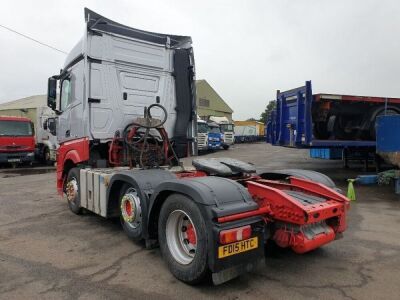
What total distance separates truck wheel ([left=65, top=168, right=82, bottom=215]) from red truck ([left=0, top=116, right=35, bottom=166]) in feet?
41.3

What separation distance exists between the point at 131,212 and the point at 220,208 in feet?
6.06

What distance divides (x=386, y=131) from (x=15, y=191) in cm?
954

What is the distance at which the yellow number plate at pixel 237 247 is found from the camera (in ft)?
11.2

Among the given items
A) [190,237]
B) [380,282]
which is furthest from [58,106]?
[380,282]

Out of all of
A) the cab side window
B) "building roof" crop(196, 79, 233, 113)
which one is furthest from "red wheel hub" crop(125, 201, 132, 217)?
"building roof" crop(196, 79, 233, 113)

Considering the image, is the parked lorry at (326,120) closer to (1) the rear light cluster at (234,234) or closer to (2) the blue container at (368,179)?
(2) the blue container at (368,179)

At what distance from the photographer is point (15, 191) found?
10.2 m

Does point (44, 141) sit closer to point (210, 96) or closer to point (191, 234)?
point (191, 234)

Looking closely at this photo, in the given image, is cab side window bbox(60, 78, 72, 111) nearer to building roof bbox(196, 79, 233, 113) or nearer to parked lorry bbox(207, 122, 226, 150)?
parked lorry bbox(207, 122, 226, 150)

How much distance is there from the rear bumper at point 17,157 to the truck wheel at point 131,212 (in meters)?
14.9

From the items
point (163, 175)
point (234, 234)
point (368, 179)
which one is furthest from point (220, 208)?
point (368, 179)

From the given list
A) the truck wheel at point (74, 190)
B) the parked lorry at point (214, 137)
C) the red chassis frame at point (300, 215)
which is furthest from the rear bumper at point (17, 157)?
the red chassis frame at point (300, 215)

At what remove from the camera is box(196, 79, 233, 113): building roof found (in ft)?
179

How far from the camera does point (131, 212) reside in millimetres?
4977
